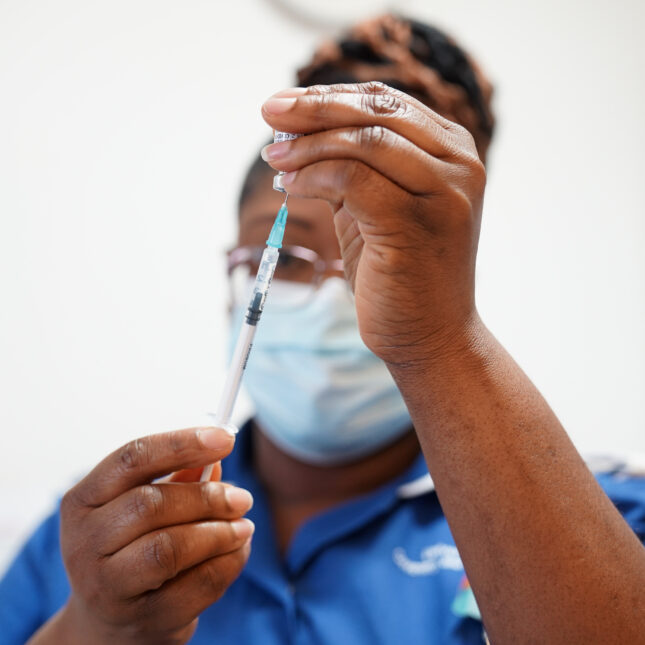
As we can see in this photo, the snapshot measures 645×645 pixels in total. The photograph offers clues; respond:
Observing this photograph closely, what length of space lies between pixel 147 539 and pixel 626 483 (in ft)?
1.98

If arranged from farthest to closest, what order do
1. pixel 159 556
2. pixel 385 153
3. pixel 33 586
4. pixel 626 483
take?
1. pixel 33 586
2. pixel 626 483
3. pixel 159 556
4. pixel 385 153

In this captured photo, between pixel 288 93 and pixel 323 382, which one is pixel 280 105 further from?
pixel 323 382

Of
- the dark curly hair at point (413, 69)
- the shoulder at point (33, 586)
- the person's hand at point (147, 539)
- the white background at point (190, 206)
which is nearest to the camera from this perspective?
the person's hand at point (147, 539)

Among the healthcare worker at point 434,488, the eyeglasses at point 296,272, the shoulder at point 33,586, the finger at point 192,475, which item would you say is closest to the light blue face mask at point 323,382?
the eyeglasses at point 296,272

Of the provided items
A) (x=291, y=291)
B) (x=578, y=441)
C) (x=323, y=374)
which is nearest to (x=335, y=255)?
(x=291, y=291)

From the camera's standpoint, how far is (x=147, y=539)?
490mm

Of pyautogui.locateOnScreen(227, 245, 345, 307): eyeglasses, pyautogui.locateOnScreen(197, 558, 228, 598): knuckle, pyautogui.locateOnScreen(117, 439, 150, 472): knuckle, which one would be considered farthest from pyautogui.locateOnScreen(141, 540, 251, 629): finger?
pyautogui.locateOnScreen(227, 245, 345, 307): eyeglasses

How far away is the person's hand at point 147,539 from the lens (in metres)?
0.49

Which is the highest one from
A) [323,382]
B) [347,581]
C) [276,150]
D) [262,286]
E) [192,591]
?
[276,150]

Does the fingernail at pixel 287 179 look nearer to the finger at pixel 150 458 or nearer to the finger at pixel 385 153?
the finger at pixel 385 153

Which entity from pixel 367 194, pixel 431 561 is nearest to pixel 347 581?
pixel 431 561

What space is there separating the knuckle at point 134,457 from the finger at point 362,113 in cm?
29

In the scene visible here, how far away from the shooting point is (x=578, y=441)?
1549 millimetres

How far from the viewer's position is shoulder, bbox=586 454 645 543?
0.69 meters
